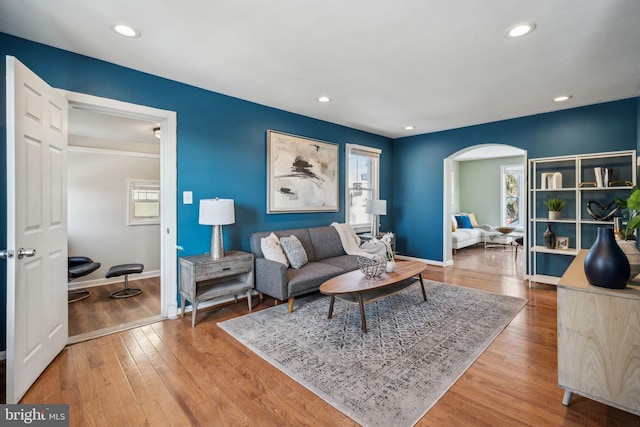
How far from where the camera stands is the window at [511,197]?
8.48m

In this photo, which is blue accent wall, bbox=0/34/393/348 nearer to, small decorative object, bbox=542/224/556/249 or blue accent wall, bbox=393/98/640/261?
blue accent wall, bbox=393/98/640/261

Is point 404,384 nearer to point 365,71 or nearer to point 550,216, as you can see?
point 365,71

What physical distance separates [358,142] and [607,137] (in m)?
3.49

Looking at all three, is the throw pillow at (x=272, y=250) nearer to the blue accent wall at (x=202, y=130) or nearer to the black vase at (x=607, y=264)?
the blue accent wall at (x=202, y=130)

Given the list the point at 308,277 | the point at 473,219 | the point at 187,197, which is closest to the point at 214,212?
the point at 187,197

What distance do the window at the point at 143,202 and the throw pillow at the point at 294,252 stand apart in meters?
2.75

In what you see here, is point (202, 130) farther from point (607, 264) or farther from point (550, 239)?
point (550, 239)

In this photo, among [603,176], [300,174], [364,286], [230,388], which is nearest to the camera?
[230,388]

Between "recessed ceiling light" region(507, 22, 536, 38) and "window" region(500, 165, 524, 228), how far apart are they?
7165 millimetres

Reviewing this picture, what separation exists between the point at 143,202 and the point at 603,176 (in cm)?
674

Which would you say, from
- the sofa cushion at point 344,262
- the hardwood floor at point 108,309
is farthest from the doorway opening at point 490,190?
the hardwood floor at point 108,309

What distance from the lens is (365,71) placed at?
3018 millimetres

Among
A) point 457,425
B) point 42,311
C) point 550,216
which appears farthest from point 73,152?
point 550,216

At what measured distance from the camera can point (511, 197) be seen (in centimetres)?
853
